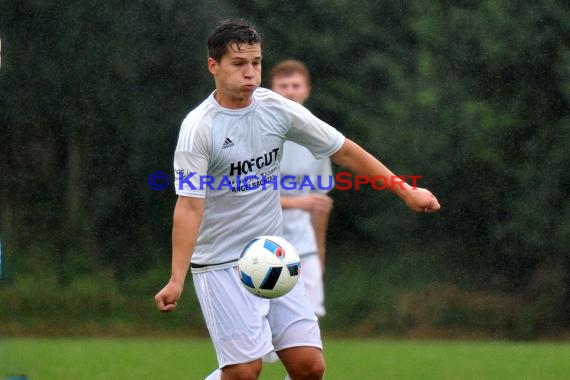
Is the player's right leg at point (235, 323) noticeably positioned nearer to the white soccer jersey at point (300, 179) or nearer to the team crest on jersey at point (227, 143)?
the team crest on jersey at point (227, 143)

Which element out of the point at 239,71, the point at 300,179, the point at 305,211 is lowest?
the point at 305,211

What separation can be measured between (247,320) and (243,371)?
18 cm

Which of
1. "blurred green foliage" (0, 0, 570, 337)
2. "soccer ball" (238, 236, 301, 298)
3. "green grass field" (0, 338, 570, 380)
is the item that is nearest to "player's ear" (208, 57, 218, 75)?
"soccer ball" (238, 236, 301, 298)

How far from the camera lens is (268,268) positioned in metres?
3.89

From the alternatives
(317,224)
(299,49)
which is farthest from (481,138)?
(317,224)

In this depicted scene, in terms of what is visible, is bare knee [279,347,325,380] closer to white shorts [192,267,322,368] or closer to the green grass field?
white shorts [192,267,322,368]

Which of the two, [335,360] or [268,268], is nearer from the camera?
[268,268]

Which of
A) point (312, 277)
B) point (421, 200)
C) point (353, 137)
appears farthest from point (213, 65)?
point (353, 137)

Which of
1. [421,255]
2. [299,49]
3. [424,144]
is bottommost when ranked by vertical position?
[421,255]

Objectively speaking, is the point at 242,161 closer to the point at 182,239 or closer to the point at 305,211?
the point at 182,239

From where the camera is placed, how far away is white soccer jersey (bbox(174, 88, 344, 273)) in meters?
4.04

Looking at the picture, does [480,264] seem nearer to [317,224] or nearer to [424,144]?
[424,144]

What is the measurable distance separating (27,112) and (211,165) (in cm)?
473

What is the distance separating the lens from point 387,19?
833 cm
